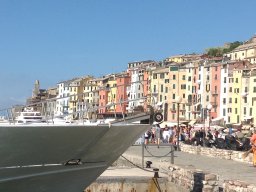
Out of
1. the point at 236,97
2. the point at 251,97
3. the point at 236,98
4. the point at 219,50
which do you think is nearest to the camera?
the point at 251,97

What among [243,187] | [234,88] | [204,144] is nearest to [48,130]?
[243,187]

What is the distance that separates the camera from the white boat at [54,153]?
530 inches

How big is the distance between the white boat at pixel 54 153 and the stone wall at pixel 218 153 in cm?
1017

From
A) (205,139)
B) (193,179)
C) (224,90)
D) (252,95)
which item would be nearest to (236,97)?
(224,90)

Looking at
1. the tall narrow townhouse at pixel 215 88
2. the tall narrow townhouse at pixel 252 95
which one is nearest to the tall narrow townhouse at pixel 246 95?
the tall narrow townhouse at pixel 252 95

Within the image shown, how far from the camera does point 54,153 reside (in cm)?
1402

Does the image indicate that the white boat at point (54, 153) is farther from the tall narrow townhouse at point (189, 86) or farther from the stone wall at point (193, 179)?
the tall narrow townhouse at point (189, 86)

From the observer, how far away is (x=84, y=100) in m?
15.4

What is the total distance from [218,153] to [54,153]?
552 inches

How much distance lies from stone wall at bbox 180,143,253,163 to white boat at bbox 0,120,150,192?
33.4 feet

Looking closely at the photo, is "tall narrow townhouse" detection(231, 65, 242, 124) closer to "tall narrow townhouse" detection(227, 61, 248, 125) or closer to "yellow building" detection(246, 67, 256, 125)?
"tall narrow townhouse" detection(227, 61, 248, 125)

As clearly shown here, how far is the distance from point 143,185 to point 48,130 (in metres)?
5.06

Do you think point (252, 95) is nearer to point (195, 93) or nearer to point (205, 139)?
point (195, 93)

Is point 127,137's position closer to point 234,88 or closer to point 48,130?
point 48,130
